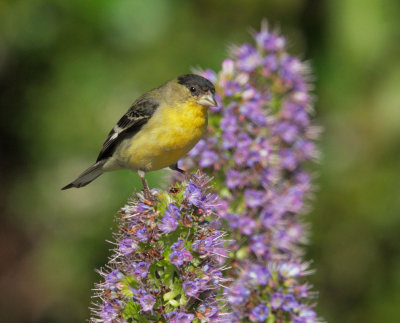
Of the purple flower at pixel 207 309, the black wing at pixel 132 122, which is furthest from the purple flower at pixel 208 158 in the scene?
the purple flower at pixel 207 309

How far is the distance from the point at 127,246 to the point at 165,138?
1.39m

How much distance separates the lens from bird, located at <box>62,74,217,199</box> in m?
4.79

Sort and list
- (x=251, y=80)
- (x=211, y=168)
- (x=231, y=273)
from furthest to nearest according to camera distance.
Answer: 1. (x=251, y=80)
2. (x=211, y=168)
3. (x=231, y=273)

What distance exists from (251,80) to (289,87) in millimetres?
330

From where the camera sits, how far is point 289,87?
5.36m

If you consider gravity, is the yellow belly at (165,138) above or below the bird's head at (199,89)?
below

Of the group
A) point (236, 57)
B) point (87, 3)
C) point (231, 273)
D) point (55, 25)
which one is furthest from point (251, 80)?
point (55, 25)

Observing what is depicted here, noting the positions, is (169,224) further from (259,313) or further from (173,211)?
(259,313)

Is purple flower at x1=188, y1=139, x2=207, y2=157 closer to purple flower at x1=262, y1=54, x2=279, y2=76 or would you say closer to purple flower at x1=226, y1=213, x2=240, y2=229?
purple flower at x1=226, y1=213, x2=240, y2=229

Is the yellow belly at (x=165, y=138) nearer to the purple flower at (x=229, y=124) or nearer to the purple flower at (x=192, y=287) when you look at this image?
the purple flower at (x=229, y=124)

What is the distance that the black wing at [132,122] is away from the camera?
527 cm

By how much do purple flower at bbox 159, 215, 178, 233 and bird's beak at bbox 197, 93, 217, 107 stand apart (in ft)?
4.37

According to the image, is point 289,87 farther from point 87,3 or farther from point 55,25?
point 55,25

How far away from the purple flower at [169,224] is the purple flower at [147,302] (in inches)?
12.7
